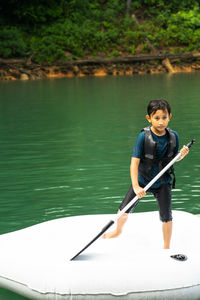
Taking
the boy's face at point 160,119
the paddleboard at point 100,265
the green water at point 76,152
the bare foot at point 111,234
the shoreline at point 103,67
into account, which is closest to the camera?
the paddleboard at point 100,265

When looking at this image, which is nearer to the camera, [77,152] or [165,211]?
[165,211]

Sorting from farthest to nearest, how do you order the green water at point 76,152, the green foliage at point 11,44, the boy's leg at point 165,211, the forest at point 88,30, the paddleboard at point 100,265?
1. the forest at point 88,30
2. the green foliage at point 11,44
3. the green water at point 76,152
4. the boy's leg at point 165,211
5. the paddleboard at point 100,265

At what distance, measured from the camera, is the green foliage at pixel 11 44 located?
29.7 metres

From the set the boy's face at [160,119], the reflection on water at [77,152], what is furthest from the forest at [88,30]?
the boy's face at [160,119]

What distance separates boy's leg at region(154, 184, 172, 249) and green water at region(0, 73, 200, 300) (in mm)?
1201

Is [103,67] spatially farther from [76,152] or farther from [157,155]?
[157,155]

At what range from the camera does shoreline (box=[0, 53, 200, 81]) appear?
98.1 feet

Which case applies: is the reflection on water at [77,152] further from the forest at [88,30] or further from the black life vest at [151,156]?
the forest at [88,30]

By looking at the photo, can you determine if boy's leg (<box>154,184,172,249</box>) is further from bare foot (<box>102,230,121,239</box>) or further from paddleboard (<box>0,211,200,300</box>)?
bare foot (<box>102,230,121,239</box>)

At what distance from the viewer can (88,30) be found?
3186cm

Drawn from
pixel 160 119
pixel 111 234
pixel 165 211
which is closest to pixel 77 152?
pixel 111 234

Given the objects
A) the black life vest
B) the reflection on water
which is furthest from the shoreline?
the black life vest

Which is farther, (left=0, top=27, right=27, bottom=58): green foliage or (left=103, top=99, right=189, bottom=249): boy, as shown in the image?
(left=0, top=27, right=27, bottom=58): green foliage

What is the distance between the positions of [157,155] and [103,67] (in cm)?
2717
